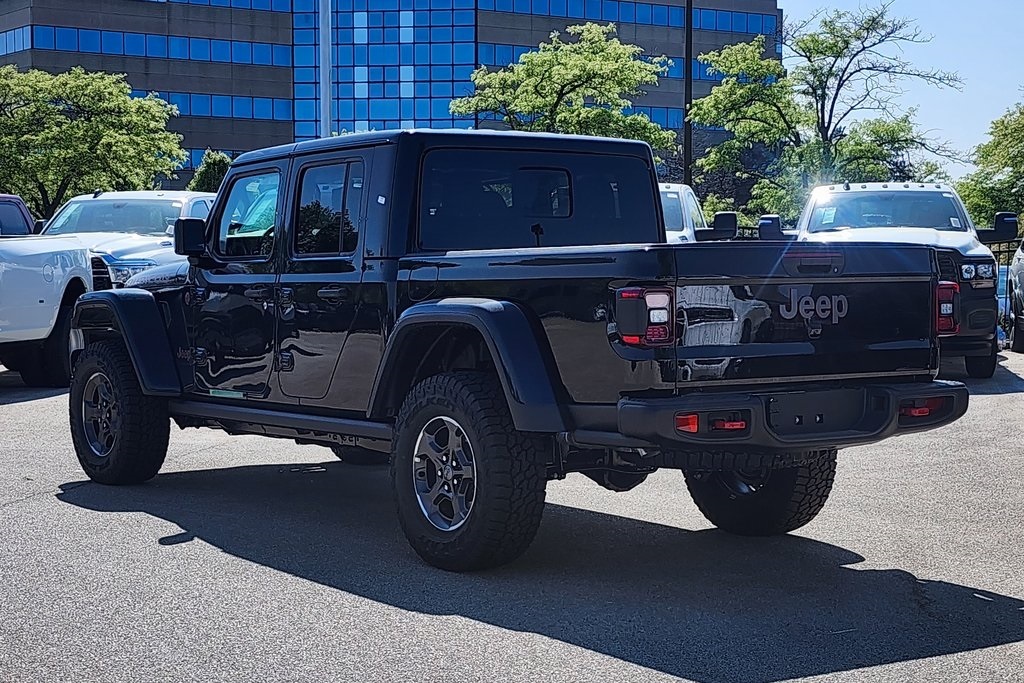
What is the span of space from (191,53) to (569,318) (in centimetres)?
8438

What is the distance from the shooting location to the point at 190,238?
8.27 m

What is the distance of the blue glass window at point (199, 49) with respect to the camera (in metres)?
86.5

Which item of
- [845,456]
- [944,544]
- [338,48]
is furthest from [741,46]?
[338,48]

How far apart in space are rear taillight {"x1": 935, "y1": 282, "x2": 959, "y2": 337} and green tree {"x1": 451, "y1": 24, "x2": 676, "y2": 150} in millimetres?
35603

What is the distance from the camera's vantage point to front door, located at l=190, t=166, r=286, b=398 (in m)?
7.85

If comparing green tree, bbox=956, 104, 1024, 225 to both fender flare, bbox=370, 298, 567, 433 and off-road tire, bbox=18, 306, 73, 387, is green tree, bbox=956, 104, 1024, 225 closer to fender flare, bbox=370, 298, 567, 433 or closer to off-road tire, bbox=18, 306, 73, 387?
off-road tire, bbox=18, 306, 73, 387

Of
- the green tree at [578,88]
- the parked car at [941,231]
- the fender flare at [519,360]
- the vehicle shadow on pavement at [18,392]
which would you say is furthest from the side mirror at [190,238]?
the green tree at [578,88]

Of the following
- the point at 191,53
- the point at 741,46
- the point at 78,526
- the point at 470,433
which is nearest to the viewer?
the point at 470,433

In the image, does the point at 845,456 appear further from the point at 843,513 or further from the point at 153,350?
the point at 153,350

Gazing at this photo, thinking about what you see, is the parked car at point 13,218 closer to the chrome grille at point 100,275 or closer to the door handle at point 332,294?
the chrome grille at point 100,275

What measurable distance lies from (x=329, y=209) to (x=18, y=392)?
8.55m

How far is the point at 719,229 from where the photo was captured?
8609 mm

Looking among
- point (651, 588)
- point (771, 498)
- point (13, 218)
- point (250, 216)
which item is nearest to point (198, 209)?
point (13, 218)

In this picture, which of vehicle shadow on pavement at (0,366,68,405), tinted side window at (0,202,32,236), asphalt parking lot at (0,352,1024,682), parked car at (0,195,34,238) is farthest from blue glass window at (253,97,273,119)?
asphalt parking lot at (0,352,1024,682)
